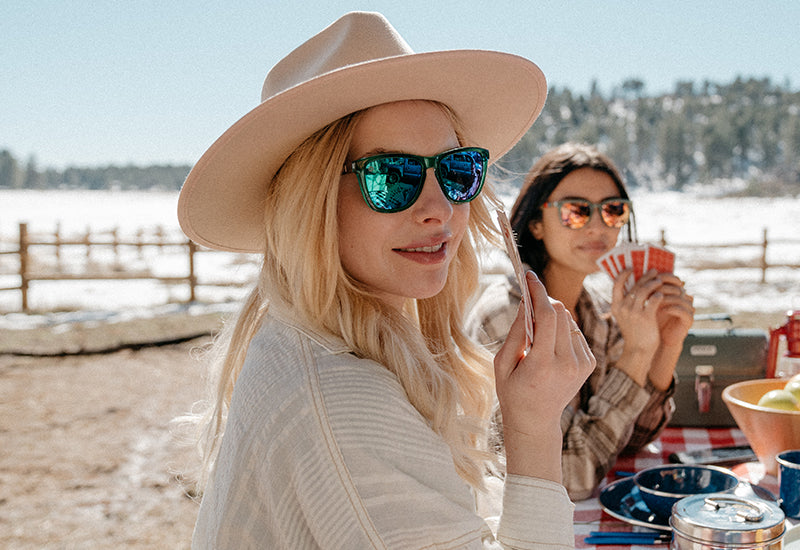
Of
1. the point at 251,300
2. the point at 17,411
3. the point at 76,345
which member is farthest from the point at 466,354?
the point at 76,345

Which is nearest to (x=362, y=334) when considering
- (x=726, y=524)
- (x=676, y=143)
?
(x=726, y=524)

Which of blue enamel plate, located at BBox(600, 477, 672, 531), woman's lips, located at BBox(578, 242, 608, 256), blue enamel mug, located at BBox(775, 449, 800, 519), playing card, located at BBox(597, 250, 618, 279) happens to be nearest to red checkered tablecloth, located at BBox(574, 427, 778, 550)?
blue enamel plate, located at BBox(600, 477, 672, 531)

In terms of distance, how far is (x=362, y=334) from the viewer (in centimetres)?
103

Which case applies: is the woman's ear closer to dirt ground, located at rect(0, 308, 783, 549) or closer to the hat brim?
the hat brim

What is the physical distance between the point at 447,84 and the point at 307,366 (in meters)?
0.59

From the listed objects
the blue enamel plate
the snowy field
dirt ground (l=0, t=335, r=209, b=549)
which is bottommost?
dirt ground (l=0, t=335, r=209, b=549)

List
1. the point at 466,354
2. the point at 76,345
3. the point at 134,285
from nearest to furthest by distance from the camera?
the point at 466,354 → the point at 76,345 → the point at 134,285

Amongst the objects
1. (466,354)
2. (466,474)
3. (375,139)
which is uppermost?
(375,139)

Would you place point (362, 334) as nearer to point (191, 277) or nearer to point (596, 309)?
point (596, 309)

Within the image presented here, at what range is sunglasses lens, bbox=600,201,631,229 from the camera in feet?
7.95

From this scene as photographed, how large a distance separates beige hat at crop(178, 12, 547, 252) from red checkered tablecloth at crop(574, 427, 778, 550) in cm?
98

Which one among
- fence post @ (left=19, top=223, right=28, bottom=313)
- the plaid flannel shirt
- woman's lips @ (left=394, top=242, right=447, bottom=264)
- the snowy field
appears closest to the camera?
woman's lips @ (left=394, top=242, right=447, bottom=264)

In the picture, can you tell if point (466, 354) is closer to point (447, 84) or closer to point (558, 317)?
point (558, 317)

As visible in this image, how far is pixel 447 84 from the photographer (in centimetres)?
119
